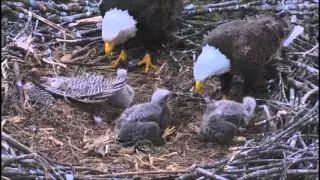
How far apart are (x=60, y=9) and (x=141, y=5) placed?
0.88 m

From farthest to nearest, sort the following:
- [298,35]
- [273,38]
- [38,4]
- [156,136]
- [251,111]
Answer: [38,4] → [298,35] → [273,38] → [251,111] → [156,136]

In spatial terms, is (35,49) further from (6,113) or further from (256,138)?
(256,138)

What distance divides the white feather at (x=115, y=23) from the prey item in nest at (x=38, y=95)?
70 cm

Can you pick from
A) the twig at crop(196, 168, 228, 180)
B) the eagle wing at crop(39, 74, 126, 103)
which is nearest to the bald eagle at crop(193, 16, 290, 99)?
the eagle wing at crop(39, 74, 126, 103)

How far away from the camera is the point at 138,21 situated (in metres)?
4.41

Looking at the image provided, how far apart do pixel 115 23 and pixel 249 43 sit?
3.32ft

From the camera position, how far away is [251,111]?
3561 millimetres

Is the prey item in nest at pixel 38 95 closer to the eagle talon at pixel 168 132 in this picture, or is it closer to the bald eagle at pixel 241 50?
the eagle talon at pixel 168 132

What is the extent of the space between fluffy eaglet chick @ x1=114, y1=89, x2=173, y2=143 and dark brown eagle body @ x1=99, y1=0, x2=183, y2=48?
102 centimetres

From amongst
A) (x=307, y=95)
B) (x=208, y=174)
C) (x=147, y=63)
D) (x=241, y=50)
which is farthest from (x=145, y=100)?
(x=208, y=174)

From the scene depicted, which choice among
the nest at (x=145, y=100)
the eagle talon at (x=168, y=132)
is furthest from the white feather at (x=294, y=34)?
the eagle talon at (x=168, y=132)

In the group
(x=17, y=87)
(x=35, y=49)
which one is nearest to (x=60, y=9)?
(x=35, y=49)

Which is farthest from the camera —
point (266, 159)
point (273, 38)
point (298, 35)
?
point (298, 35)

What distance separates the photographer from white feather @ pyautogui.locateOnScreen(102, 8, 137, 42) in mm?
4148
